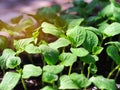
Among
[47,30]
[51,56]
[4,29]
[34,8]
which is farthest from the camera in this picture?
[34,8]

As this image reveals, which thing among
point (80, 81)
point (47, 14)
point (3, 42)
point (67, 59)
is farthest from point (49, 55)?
point (47, 14)

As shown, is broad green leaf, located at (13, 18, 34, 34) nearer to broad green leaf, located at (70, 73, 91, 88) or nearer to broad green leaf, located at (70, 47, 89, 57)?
broad green leaf, located at (70, 47, 89, 57)

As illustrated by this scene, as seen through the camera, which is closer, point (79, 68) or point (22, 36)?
point (79, 68)

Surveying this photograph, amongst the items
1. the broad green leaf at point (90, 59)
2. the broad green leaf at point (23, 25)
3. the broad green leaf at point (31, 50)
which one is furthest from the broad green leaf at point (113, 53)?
the broad green leaf at point (23, 25)

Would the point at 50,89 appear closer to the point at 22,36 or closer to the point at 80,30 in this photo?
the point at 80,30

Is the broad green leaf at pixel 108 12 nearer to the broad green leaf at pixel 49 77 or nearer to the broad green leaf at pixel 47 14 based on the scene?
the broad green leaf at pixel 47 14

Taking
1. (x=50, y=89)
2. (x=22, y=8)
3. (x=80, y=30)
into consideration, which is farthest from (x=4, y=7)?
(x=50, y=89)
